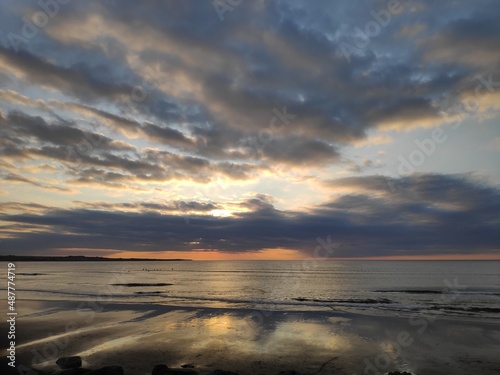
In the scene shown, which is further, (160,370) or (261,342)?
(261,342)

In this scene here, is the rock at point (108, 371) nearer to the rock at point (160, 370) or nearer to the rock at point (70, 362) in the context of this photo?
the rock at point (160, 370)

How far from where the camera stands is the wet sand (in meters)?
17.0

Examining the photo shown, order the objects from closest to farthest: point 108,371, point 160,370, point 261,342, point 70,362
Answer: point 108,371 → point 160,370 → point 70,362 → point 261,342

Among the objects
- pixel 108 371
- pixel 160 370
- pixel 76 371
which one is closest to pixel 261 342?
pixel 160 370

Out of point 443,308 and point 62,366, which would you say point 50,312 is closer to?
point 62,366

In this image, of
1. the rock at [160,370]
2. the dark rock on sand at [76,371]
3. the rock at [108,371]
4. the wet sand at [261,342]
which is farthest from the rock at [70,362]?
the rock at [160,370]

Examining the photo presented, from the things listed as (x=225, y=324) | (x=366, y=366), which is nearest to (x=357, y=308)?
(x=225, y=324)

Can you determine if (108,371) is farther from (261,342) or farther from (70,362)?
(261,342)

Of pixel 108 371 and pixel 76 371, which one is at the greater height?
pixel 108 371

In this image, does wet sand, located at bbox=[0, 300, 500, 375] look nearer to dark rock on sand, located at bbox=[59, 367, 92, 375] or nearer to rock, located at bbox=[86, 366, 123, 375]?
dark rock on sand, located at bbox=[59, 367, 92, 375]

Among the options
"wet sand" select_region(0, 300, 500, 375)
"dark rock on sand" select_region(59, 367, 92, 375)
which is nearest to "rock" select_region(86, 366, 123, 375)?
"dark rock on sand" select_region(59, 367, 92, 375)

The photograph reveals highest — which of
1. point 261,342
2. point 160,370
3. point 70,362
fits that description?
point 160,370

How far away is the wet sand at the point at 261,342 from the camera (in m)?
17.0

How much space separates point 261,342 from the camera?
71.3 feet
